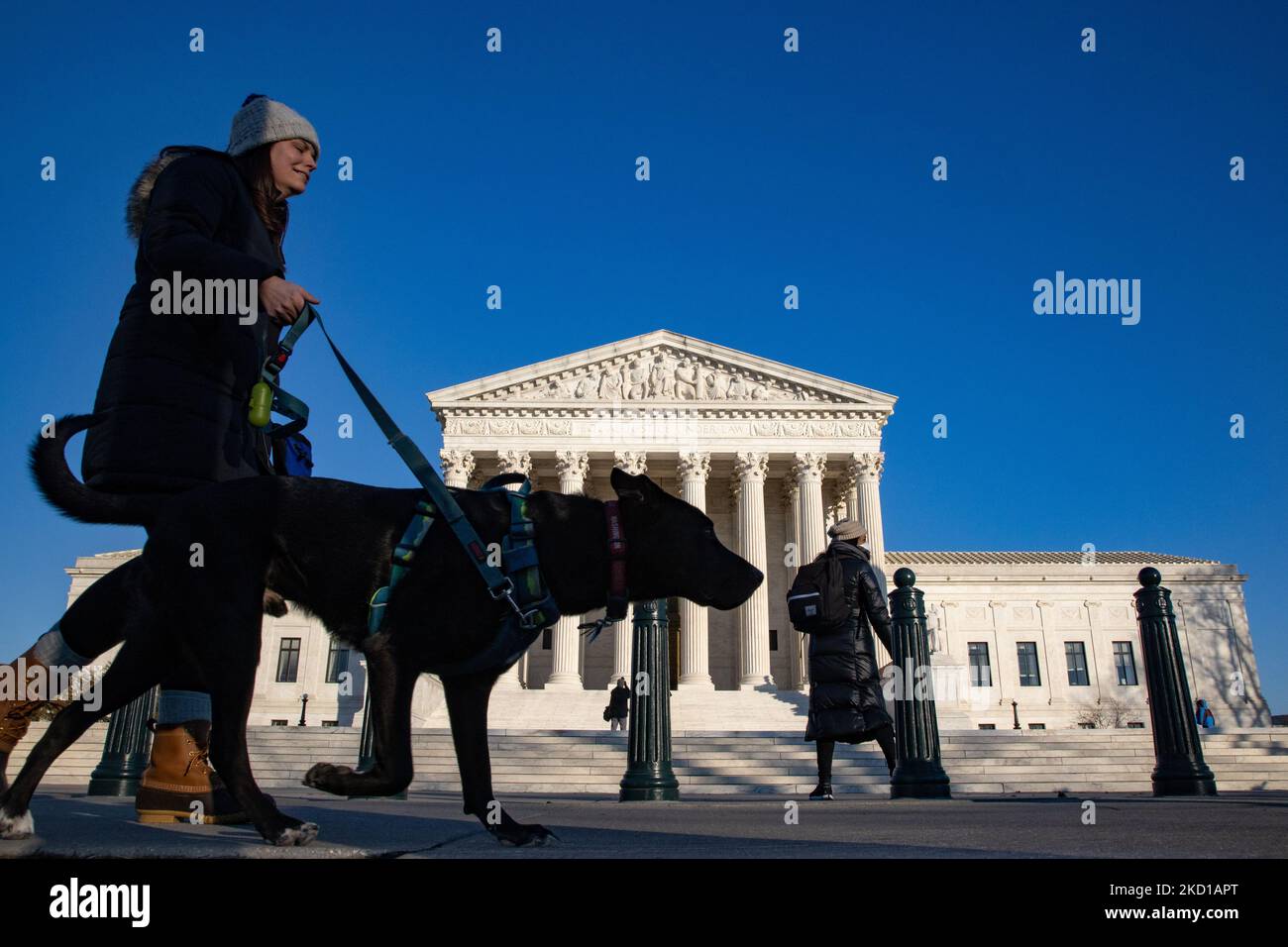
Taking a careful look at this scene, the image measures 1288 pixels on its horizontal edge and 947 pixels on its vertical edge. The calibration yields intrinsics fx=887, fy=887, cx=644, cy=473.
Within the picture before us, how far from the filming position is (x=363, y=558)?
256cm

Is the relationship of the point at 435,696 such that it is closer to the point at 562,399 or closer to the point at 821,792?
the point at 562,399

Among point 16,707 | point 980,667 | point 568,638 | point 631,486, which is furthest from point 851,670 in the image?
point 980,667

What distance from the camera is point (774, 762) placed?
16.9m

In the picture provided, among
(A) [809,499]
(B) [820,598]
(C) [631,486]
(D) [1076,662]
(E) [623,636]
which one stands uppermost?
(A) [809,499]

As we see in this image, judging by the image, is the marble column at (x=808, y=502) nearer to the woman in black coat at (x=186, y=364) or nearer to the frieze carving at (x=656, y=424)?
the frieze carving at (x=656, y=424)

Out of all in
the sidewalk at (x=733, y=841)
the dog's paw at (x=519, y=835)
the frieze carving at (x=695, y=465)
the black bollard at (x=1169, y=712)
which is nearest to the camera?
the sidewalk at (x=733, y=841)

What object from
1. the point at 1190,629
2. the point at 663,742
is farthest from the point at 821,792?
the point at 1190,629

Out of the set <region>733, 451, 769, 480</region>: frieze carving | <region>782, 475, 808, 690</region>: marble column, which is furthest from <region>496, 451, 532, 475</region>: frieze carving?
<region>782, 475, 808, 690</region>: marble column

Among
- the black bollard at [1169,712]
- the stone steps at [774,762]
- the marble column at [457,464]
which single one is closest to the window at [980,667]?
the marble column at [457,464]

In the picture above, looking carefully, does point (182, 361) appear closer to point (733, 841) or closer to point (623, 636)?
point (733, 841)

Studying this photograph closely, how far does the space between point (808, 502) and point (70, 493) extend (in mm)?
35405

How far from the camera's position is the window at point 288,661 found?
4384 cm
